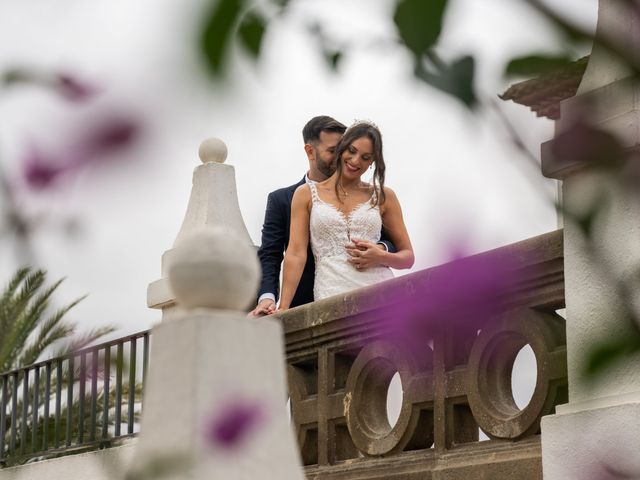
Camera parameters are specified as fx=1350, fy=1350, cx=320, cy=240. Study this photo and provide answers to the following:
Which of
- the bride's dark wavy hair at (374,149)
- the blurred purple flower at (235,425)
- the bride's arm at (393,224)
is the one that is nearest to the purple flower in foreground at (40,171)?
the blurred purple flower at (235,425)

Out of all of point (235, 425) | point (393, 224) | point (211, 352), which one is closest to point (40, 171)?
point (235, 425)

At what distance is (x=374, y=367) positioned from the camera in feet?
16.7

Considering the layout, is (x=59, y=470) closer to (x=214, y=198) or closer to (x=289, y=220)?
(x=214, y=198)

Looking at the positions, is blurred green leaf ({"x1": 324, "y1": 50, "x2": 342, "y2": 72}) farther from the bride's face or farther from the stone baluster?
the bride's face

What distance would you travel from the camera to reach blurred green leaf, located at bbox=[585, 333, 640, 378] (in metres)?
0.71

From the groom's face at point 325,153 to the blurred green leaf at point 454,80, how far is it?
4.83m

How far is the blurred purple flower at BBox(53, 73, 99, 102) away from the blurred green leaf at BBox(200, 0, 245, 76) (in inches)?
3.6

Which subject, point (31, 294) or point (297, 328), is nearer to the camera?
point (31, 294)

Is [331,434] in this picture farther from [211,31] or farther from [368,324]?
[211,31]

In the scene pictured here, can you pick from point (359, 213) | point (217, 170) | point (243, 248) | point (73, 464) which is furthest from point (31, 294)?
point (73, 464)

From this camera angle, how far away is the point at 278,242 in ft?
18.5

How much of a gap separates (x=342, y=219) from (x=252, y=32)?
4589 millimetres

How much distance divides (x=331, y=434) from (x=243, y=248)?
2712mm

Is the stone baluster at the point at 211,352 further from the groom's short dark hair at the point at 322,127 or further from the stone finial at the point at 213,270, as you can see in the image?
the groom's short dark hair at the point at 322,127
